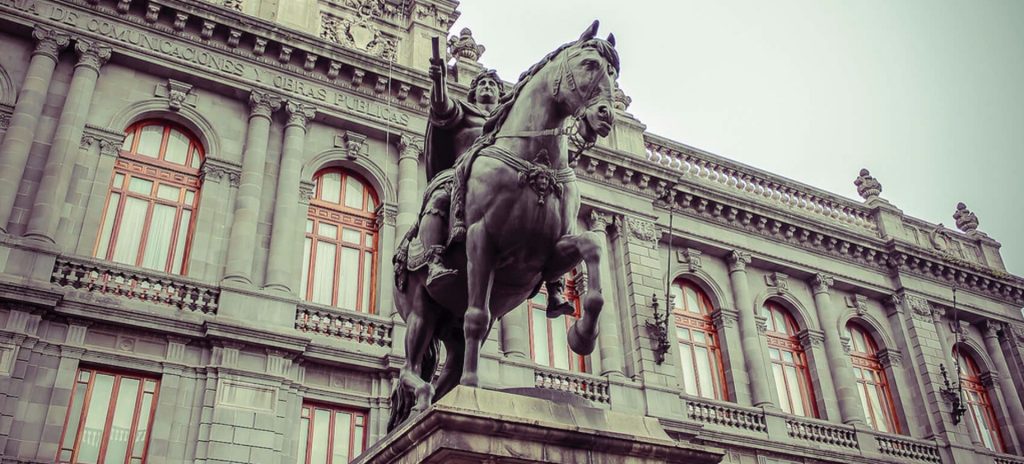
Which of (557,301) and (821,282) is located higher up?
(821,282)

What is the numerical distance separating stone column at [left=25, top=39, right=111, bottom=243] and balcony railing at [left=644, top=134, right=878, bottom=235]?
14551 millimetres

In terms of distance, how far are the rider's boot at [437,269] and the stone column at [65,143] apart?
11.5 meters

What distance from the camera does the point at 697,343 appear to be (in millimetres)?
23859

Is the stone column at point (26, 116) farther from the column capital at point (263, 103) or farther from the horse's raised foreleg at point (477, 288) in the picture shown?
the horse's raised foreleg at point (477, 288)

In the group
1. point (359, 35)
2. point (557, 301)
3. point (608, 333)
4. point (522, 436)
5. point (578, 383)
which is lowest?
point (522, 436)

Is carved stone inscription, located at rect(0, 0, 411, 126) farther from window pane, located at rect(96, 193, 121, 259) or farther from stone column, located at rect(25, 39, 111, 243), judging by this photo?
window pane, located at rect(96, 193, 121, 259)

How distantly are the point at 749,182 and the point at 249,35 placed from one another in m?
15.5

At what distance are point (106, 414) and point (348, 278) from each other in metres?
5.75

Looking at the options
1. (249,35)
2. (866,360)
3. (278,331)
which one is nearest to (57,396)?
(278,331)

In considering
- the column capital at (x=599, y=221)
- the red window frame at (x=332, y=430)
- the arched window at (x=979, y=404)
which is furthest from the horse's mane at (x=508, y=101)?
the arched window at (x=979, y=404)

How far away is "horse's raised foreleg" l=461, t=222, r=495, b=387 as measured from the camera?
6.57 m

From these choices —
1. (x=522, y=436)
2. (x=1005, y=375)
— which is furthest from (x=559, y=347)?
(x=1005, y=375)

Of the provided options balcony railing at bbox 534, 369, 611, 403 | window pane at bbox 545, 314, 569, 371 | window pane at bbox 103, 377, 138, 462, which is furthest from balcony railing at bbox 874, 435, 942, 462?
window pane at bbox 103, 377, 138, 462

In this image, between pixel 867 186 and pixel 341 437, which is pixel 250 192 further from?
pixel 867 186
